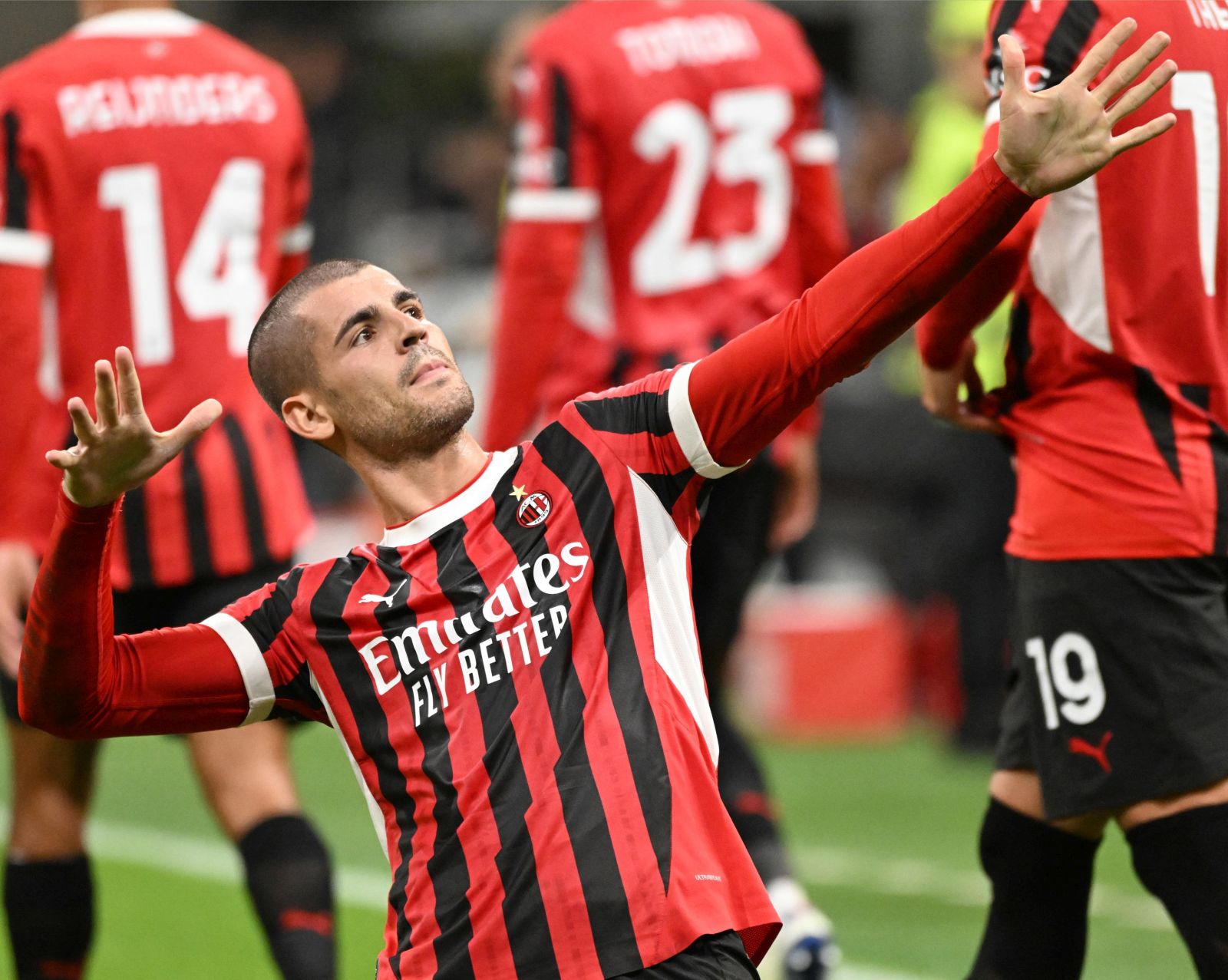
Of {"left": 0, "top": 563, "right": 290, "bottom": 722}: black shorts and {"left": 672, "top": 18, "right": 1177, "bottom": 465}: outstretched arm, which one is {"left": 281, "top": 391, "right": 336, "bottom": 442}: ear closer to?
{"left": 672, "top": 18, "right": 1177, "bottom": 465}: outstretched arm

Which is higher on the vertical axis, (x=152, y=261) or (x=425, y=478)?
(x=152, y=261)

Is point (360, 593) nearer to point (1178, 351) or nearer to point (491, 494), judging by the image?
point (491, 494)

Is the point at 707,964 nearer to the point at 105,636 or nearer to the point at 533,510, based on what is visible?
the point at 533,510

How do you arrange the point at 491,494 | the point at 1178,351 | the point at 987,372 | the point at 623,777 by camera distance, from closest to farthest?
1. the point at 623,777
2. the point at 491,494
3. the point at 1178,351
4. the point at 987,372

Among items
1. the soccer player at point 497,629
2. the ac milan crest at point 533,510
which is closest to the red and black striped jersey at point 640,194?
the soccer player at point 497,629

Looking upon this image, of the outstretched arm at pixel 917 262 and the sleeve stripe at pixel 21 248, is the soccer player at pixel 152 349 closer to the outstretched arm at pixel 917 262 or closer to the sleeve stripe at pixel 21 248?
the sleeve stripe at pixel 21 248

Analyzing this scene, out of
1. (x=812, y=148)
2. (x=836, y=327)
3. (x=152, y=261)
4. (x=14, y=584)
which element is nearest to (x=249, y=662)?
(x=836, y=327)

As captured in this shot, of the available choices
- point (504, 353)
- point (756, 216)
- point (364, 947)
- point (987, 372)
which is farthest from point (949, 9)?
point (364, 947)

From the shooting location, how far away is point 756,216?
15.7ft

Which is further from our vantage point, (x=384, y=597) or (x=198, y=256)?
(x=198, y=256)

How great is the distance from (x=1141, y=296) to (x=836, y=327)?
2.35 feet

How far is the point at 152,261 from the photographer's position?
4023mm

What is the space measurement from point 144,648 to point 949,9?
522 centimetres

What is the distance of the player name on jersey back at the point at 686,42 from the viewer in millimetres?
4652
